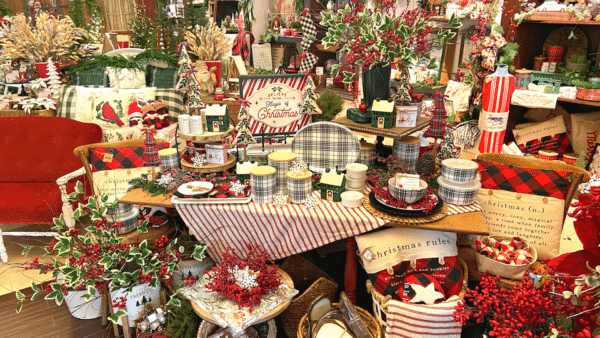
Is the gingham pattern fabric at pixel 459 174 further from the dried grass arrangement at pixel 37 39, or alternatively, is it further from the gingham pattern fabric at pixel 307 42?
the dried grass arrangement at pixel 37 39

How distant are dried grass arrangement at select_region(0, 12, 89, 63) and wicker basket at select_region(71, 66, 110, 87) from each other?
28 cm

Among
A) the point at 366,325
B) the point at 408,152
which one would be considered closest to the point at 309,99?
the point at 408,152

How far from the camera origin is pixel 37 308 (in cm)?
274

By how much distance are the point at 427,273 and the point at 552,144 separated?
313 cm

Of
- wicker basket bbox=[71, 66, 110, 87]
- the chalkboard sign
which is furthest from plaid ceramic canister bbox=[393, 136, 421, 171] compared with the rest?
the chalkboard sign

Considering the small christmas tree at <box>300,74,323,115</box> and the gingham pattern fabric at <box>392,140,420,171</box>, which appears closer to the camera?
the gingham pattern fabric at <box>392,140,420,171</box>

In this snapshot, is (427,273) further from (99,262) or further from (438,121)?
(99,262)

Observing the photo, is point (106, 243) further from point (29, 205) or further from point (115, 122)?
point (115, 122)

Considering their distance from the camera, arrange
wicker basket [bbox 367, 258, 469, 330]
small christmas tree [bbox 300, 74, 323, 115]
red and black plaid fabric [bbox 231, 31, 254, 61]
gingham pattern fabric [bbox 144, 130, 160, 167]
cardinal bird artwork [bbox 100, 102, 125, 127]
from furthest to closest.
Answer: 1. red and black plaid fabric [bbox 231, 31, 254, 61]
2. cardinal bird artwork [bbox 100, 102, 125, 127]
3. small christmas tree [bbox 300, 74, 323, 115]
4. gingham pattern fabric [bbox 144, 130, 160, 167]
5. wicker basket [bbox 367, 258, 469, 330]

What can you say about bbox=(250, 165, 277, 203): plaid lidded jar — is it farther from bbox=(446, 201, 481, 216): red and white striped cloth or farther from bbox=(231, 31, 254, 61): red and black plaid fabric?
bbox=(231, 31, 254, 61): red and black plaid fabric

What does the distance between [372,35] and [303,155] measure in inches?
31.6

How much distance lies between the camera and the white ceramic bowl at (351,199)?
2227 mm

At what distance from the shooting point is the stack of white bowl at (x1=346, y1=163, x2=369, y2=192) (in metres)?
2.31

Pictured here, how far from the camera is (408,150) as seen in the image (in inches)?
99.9
